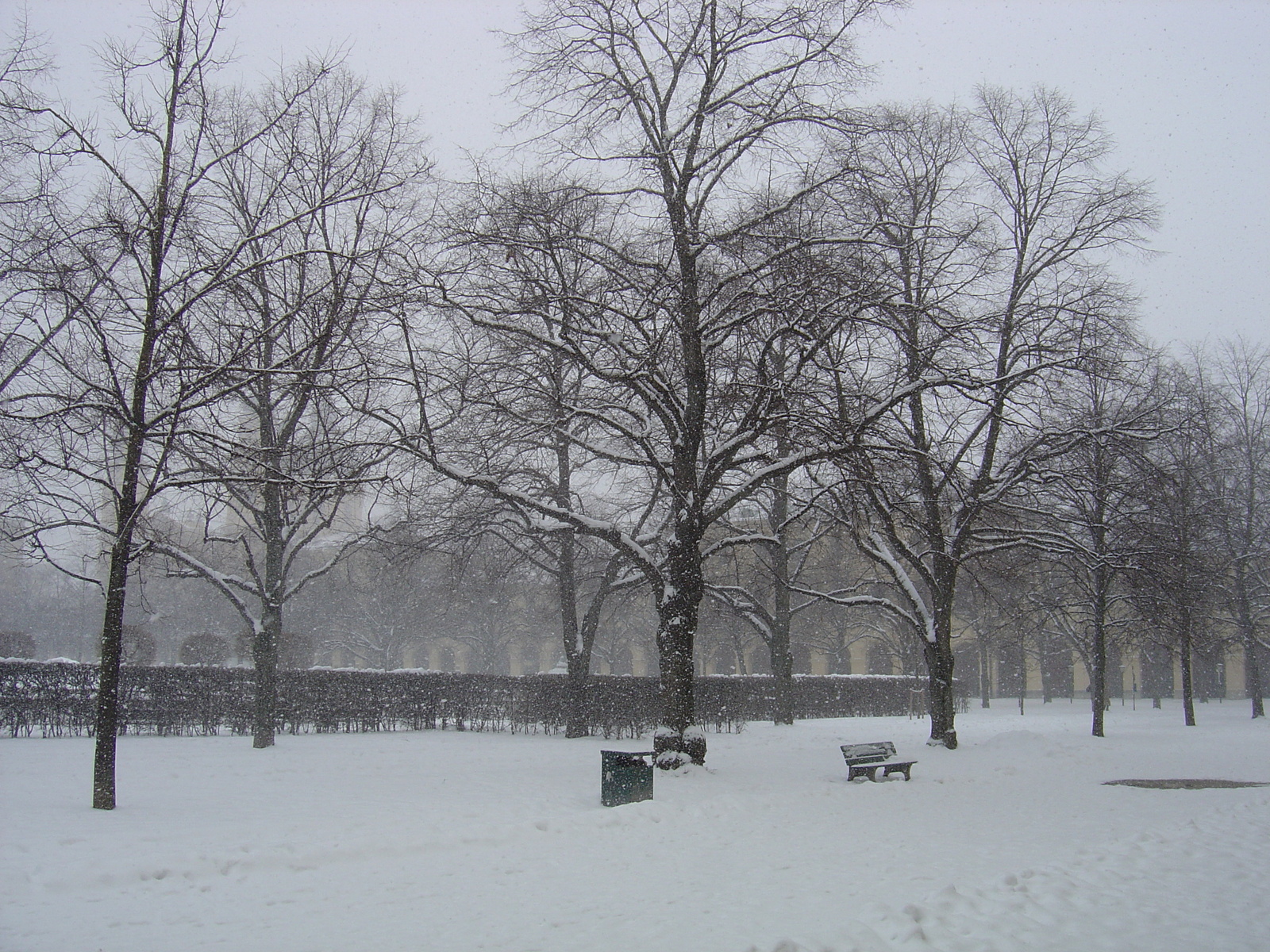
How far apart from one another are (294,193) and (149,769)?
10.1m

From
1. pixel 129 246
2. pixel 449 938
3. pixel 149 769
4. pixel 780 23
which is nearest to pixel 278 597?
pixel 149 769

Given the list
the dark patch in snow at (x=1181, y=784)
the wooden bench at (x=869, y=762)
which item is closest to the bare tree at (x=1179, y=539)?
the dark patch in snow at (x=1181, y=784)

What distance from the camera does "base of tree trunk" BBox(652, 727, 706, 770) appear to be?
11.9 m

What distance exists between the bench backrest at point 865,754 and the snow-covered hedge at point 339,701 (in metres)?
7.45

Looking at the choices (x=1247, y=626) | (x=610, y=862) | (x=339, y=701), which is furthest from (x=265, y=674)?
(x=1247, y=626)

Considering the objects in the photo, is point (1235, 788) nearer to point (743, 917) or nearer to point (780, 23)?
point (743, 917)

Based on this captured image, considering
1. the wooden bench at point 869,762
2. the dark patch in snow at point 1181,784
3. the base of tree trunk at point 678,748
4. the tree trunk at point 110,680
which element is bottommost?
the dark patch in snow at point 1181,784

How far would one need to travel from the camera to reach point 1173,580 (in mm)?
15906

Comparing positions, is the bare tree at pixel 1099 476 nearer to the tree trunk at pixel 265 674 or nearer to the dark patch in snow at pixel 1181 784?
the dark patch in snow at pixel 1181 784

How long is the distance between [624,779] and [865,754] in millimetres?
4689

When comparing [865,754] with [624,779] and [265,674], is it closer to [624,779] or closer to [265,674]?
[624,779]

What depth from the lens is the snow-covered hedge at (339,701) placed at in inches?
650

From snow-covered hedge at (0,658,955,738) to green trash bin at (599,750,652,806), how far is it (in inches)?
375

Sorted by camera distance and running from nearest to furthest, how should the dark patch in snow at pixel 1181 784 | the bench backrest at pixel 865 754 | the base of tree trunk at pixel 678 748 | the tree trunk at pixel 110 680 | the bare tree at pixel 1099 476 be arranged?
1. the tree trunk at pixel 110 680
2. the base of tree trunk at pixel 678 748
3. the dark patch in snow at pixel 1181 784
4. the bench backrest at pixel 865 754
5. the bare tree at pixel 1099 476
